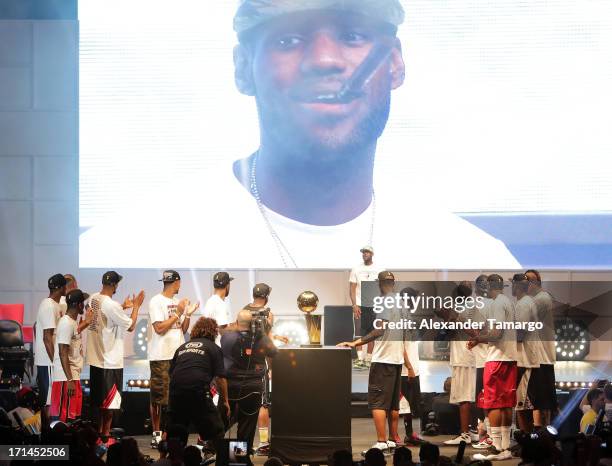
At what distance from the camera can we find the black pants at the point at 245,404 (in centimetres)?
838

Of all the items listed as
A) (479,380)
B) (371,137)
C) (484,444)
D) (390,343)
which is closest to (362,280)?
(371,137)

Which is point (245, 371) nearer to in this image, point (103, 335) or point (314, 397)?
point (314, 397)

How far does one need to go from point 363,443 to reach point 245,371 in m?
1.74

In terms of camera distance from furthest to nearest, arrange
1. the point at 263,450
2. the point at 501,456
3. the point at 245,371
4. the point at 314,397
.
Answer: the point at 263,450, the point at 501,456, the point at 245,371, the point at 314,397

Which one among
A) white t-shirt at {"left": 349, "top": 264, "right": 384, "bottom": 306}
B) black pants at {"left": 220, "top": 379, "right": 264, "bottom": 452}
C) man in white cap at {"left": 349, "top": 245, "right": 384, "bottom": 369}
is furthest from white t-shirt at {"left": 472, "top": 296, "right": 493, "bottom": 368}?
white t-shirt at {"left": 349, "top": 264, "right": 384, "bottom": 306}

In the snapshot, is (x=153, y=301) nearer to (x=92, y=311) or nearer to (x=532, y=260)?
(x=92, y=311)

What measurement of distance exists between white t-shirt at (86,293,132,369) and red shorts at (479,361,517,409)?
129 inches

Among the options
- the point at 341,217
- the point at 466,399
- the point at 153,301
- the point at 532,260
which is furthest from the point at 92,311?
the point at 532,260

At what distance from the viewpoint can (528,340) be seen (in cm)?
932

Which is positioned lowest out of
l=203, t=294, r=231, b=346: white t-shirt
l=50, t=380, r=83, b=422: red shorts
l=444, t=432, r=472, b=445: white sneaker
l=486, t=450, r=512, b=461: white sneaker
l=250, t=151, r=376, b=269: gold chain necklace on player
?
l=486, t=450, r=512, b=461: white sneaker

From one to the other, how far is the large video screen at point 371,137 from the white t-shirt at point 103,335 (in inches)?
156

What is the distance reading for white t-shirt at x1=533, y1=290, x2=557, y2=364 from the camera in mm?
9361

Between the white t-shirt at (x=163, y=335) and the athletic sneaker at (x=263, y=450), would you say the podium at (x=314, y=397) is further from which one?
the white t-shirt at (x=163, y=335)

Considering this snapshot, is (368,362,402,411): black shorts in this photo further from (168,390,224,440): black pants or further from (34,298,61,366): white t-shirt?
(34,298,61,366): white t-shirt
